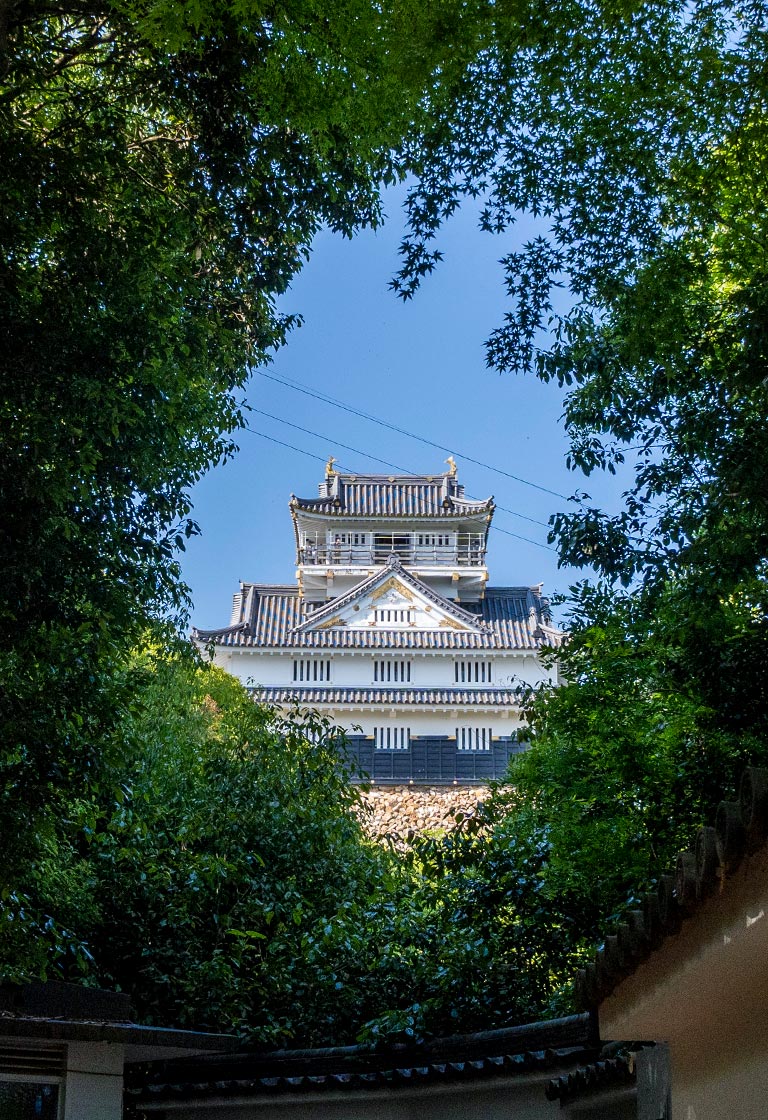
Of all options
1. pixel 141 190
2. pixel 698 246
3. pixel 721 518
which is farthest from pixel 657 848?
pixel 141 190

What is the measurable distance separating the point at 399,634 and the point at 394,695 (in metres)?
1.90

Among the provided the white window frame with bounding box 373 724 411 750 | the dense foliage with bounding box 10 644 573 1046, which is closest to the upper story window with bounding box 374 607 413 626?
the white window frame with bounding box 373 724 411 750

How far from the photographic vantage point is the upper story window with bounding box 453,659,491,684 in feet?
107

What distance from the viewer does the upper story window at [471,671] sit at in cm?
3253

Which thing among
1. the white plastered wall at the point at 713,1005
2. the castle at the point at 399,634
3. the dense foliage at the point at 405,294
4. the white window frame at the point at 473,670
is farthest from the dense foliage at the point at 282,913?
the white window frame at the point at 473,670

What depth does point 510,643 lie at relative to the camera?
106ft

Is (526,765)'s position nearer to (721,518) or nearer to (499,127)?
(721,518)

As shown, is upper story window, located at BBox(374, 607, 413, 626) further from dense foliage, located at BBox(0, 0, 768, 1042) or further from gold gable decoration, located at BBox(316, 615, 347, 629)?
dense foliage, located at BBox(0, 0, 768, 1042)

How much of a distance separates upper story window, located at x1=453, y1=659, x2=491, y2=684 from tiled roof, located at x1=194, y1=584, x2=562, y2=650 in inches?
25.3

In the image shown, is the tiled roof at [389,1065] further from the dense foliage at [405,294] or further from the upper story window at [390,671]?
the upper story window at [390,671]

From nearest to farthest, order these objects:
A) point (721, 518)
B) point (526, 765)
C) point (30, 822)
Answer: point (30, 822)
point (721, 518)
point (526, 765)

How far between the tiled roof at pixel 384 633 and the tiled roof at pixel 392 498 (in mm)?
3320

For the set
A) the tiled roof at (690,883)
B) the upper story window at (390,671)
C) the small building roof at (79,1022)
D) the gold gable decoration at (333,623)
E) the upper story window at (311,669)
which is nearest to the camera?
the tiled roof at (690,883)

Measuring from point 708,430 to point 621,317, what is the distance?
1.07m
